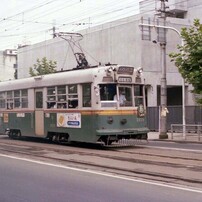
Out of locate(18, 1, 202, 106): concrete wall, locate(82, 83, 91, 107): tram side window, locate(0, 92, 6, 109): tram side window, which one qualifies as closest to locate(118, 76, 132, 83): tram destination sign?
locate(82, 83, 91, 107): tram side window

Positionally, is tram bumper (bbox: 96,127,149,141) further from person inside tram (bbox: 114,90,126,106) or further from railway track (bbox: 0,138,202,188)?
person inside tram (bbox: 114,90,126,106)

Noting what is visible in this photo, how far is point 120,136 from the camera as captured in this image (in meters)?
17.1

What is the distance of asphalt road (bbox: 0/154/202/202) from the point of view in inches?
327

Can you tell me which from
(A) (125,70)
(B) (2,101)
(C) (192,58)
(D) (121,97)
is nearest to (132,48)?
(B) (2,101)

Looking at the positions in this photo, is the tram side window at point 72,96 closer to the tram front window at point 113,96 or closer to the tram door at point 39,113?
the tram front window at point 113,96

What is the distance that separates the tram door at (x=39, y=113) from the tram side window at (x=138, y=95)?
448 cm

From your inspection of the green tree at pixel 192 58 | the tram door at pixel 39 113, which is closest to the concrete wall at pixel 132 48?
the green tree at pixel 192 58

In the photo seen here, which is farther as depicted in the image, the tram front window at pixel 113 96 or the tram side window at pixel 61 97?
the tram side window at pixel 61 97

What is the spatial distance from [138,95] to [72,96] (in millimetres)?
2551

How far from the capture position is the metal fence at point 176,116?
29.3m

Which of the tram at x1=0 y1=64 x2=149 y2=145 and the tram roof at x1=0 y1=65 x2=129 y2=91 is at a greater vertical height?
the tram roof at x1=0 y1=65 x2=129 y2=91

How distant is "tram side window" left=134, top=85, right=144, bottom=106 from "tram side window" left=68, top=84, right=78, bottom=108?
7.51ft

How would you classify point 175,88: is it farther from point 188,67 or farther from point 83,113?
point 83,113

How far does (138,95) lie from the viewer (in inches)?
694
